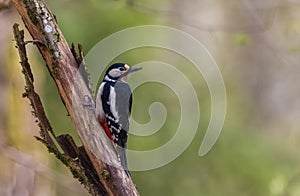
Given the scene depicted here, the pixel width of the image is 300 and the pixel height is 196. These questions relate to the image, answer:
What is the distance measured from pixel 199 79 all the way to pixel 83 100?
166 inches

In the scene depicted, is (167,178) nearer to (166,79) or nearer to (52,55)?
(166,79)

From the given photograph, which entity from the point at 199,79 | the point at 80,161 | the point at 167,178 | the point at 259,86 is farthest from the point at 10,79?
the point at 259,86

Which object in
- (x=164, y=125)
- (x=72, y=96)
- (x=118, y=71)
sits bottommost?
(x=72, y=96)

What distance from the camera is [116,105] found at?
10.4ft

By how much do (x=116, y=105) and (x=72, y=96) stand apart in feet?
0.95

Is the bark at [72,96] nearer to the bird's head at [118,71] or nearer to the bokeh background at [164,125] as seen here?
the bird's head at [118,71]

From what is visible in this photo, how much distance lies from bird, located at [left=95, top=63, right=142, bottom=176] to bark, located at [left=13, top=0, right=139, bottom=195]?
50 millimetres

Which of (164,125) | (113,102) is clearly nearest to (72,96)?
(113,102)

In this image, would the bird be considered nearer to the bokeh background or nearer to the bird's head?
the bird's head

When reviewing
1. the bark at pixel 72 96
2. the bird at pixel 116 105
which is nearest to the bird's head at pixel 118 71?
the bird at pixel 116 105

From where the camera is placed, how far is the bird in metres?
3.04

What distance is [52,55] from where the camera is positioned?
2.93 m

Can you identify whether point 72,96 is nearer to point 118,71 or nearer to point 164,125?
point 118,71

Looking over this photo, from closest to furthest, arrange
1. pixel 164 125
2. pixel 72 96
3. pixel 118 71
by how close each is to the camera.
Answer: pixel 72 96, pixel 118 71, pixel 164 125
